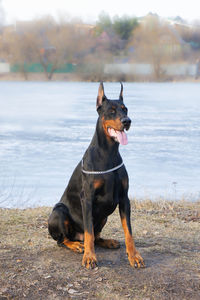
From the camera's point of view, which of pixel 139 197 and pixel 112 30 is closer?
pixel 139 197

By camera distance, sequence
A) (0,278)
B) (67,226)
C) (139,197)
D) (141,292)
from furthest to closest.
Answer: (139,197), (67,226), (0,278), (141,292)

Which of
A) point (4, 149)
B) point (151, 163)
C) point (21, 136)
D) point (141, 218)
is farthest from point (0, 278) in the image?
point (21, 136)

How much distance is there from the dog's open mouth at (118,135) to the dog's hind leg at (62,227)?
1.05 metres

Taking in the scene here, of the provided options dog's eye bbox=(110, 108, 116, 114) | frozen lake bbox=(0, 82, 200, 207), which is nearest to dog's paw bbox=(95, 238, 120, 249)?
dog's eye bbox=(110, 108, 116, 114)

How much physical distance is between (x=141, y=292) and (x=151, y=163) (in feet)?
24.1

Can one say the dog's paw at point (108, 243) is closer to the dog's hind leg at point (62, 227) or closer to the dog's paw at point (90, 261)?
the dog's hind leg at point (62, 227)

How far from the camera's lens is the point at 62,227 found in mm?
4984

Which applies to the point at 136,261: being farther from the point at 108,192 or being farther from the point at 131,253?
the point at 108,192

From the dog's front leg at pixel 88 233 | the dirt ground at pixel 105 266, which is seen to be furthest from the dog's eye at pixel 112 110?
the dirt ground at pixel 105 266

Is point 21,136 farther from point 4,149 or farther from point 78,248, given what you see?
point 78,248

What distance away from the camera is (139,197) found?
8273 millimetres

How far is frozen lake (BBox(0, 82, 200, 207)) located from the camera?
354 inches

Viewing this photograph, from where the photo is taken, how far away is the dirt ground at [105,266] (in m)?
4.23

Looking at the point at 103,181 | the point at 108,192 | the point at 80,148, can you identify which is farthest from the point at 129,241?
the point at 80,148
